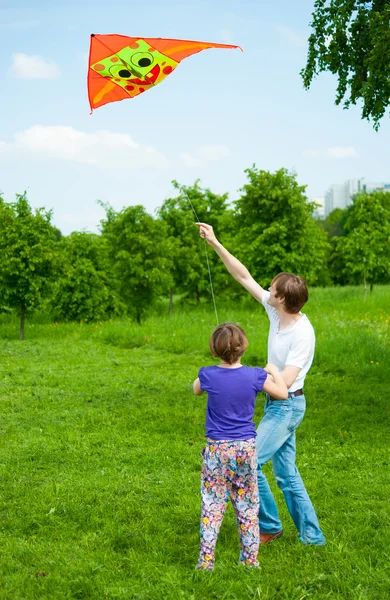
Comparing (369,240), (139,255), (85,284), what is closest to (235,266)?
(139,255)

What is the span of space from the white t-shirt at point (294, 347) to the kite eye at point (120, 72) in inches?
141

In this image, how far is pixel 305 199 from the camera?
28406 millimetres

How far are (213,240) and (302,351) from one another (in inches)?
44.5

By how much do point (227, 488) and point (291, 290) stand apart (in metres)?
1.36

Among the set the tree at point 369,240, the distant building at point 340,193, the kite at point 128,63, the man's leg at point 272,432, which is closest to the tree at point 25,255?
the kite at point 128,63

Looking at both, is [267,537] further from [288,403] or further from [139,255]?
[139,255]

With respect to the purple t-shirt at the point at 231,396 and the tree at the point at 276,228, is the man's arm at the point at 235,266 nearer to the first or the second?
the purple t-shirt at the point at 231,396

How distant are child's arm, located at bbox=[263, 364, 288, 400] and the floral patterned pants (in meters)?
0.33

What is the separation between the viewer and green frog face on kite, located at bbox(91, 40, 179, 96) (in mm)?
Answer: 6812

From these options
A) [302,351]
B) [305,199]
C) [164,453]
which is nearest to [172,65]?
[302,351]

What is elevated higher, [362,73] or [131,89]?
[362,73]

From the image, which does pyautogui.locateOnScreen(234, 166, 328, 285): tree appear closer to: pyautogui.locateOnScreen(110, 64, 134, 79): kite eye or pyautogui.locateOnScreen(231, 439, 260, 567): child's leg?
pyautogui.locateOnScreen(110, 64, 134, 79): kite eye

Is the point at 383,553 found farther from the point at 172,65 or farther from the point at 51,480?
the point at 172,65

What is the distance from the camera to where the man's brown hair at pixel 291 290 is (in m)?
4.54
